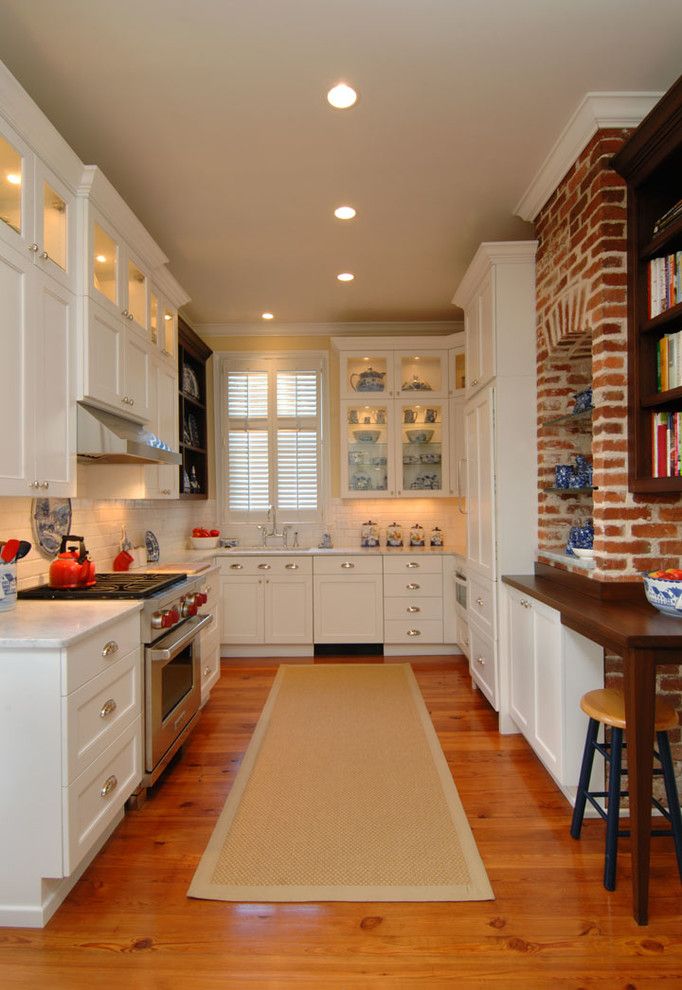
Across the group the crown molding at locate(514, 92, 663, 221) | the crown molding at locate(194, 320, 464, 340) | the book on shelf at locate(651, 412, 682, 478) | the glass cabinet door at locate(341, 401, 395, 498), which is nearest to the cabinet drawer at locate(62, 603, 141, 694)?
the book on shelf at locate(651, 412, 682, 478)

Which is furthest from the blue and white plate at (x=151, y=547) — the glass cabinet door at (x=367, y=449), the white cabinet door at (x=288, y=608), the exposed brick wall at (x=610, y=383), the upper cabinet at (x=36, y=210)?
the exposed brick wall at (x=610, y=383)

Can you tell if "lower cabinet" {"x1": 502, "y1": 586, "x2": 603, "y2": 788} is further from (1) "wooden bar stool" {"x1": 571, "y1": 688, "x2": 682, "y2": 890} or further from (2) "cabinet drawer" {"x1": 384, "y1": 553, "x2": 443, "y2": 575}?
(2) "cabinet drawer" {"x1": 384, "y1": 553, "x2": 443, "y2": 575}

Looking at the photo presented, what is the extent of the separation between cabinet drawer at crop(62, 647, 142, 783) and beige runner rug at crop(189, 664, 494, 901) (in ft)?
1.90

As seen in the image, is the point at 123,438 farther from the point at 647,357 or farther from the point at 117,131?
the point at 647,357

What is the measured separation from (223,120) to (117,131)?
19.9 inches

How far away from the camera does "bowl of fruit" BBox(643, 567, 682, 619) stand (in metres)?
1.95

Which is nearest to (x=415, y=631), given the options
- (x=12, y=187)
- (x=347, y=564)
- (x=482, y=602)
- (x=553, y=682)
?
(x=347, y=564)

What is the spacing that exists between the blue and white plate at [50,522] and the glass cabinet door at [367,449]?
2.62 m

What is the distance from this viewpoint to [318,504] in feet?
17.4

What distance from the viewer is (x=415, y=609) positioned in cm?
468

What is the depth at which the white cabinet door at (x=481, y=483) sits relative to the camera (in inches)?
131

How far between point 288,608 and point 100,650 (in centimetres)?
275

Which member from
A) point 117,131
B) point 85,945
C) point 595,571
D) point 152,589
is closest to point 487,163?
point 117,131

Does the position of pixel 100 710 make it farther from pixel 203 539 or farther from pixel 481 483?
pixel 203 539
